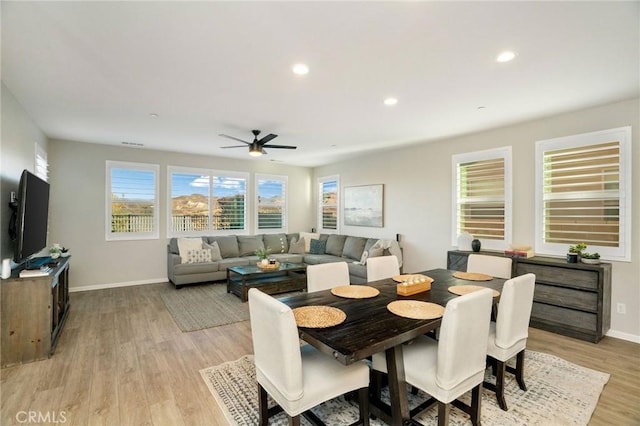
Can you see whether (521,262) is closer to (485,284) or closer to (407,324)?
(485,284)

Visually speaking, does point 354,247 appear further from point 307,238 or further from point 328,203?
point 328,203

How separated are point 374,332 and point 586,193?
11.7 ft

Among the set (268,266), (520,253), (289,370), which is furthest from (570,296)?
(268,266)

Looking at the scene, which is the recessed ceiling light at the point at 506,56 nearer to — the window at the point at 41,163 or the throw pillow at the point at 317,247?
the throw pillow at the point at 317,247

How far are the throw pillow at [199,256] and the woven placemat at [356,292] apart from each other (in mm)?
4016

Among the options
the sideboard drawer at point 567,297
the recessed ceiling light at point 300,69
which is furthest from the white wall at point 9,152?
the sideboard drawer at point 567,297

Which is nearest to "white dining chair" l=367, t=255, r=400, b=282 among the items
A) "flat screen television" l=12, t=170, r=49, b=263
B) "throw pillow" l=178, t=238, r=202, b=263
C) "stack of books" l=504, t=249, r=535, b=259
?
"stack of books" l=504, t=249, r=535, b=259

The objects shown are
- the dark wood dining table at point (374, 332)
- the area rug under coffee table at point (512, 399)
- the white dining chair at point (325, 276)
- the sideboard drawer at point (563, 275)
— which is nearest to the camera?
the dark wood dining table at point (374, 332)

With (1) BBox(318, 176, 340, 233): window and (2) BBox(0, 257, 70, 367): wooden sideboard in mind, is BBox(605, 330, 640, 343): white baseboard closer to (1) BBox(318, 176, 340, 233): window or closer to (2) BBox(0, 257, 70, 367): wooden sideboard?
(1) BBox(318, 176, 340, 233): window

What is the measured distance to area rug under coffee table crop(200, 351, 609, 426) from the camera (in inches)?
82.4

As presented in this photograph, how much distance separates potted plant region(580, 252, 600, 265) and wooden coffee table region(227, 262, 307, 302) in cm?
381

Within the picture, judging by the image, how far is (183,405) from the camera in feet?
7.34

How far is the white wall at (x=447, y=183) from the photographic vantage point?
3.35 meters

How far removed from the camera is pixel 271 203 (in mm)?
7637
